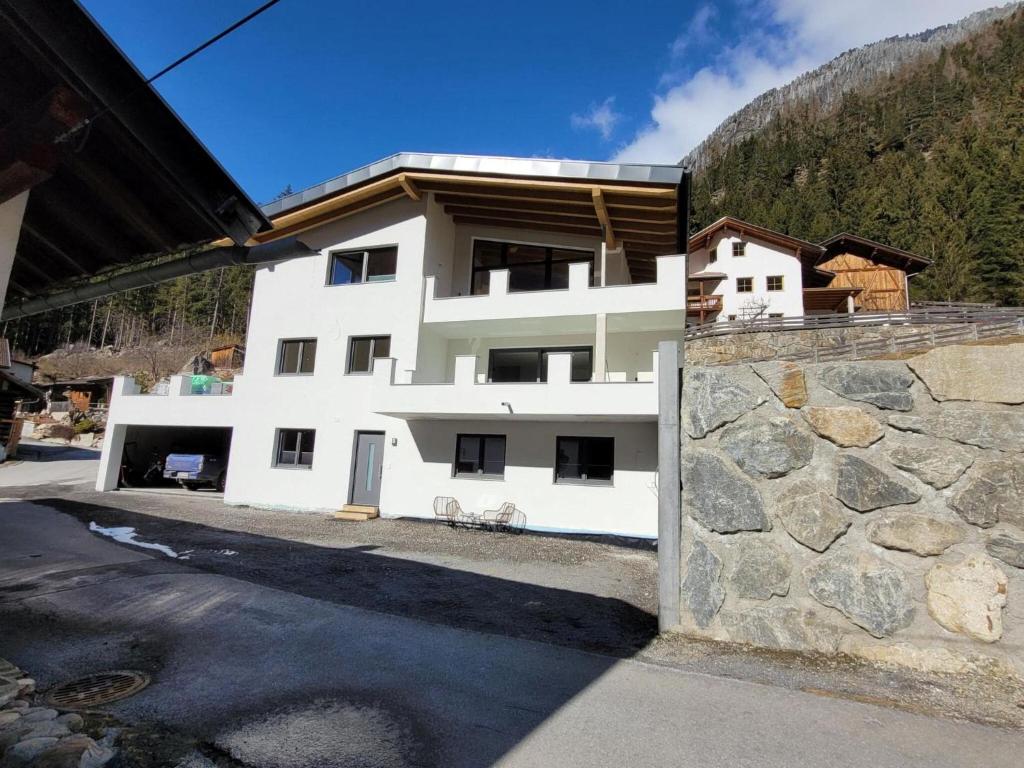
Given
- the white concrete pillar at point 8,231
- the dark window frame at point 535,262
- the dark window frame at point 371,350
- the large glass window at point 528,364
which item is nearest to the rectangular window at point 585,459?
the large glass window at point 528,364

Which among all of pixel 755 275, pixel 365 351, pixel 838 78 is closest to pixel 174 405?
pixel 365 351

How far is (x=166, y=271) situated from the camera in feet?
14.4

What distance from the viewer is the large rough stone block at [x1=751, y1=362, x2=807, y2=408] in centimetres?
459

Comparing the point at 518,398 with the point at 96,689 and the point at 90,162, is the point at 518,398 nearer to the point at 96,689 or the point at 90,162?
the point at 90,162

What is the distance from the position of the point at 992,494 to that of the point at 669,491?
2.36 m

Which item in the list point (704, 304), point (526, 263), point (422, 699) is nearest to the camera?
point (422, 699)

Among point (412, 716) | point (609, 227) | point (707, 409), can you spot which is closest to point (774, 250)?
point (609, 227)

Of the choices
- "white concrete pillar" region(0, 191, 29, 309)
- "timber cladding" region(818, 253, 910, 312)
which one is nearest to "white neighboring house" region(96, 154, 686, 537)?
"white concrete pillar" region(0, 191, 29, 309)

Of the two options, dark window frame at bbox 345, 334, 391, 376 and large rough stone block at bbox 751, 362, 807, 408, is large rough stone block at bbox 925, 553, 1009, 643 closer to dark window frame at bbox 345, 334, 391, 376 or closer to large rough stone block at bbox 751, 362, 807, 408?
large rough stone block at bbox 751, 362, 807, 408

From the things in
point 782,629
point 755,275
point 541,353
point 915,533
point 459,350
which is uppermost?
point 755,275

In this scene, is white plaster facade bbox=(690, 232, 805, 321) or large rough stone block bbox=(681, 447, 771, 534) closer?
large rough stone block bbox=(681, 447, 771, 534)

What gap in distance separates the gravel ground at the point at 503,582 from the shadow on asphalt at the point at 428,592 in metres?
0.02

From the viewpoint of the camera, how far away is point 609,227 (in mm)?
14039

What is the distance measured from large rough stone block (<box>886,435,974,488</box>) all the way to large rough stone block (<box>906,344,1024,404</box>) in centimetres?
41
